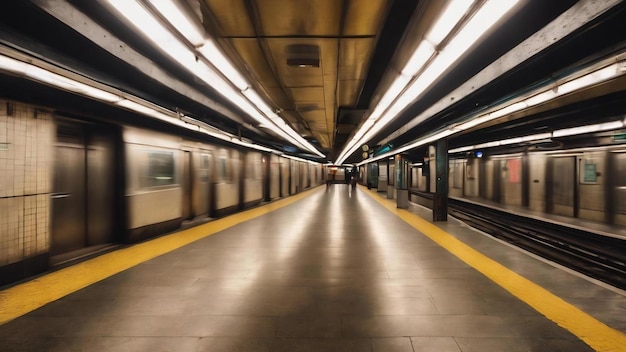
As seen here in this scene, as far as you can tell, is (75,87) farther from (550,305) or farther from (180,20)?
(550,305)

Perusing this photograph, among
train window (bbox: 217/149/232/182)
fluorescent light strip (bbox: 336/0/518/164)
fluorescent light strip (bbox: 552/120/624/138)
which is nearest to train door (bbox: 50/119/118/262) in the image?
train window (bbox: 217/149/232/182)

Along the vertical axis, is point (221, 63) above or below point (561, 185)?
above

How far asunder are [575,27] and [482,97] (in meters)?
3.57

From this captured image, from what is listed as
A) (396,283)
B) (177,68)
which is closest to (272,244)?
(396,283)

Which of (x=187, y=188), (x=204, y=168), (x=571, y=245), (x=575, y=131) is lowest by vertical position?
(x=571, y=245)

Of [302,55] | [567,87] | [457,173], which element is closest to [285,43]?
[302,55]

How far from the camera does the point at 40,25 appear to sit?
9.94ft

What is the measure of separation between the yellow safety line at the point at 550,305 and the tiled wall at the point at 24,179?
247 inches

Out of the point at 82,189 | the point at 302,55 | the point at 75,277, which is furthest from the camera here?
the point at 82,189

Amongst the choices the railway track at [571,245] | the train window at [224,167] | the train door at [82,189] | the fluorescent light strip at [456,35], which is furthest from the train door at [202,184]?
the railway track at [571,245]

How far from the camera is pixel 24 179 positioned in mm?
3633

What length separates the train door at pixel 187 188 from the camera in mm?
7969

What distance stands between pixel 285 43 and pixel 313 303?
11.2ft

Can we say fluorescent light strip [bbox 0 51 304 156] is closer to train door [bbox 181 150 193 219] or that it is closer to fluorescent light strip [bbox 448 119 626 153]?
train door [bbox 181 150 193 219]
